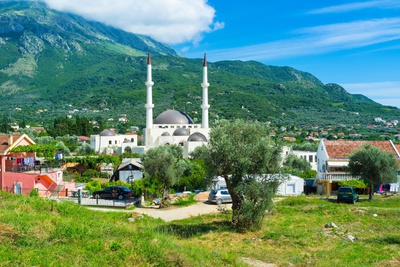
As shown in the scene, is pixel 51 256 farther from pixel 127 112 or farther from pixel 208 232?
pixel 127 112

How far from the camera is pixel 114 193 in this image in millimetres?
30359

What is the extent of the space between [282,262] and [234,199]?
5324 mm

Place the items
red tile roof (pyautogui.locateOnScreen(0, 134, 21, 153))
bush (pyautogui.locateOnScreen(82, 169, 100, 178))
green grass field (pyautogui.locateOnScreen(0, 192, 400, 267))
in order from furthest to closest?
bush (pyautogui.locateOnScreen(82, 169, 100, 178))
red tile roof (pyautogui.locateOnScreen(0, 134, 21, 153))
green grass field (pyautogui.locateOnScreen(0, 192, 400, 267))

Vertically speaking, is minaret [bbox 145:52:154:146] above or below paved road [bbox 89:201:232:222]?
above

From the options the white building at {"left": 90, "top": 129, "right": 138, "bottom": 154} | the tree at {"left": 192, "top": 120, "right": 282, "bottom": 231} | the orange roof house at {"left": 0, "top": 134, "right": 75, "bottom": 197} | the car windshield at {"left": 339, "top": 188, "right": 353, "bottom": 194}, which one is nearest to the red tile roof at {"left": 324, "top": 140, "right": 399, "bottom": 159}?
the car windshield at {"left": 339, "top": 188, "right": 353, "bottom": 194}

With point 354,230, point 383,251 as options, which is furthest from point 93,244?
point 354,230

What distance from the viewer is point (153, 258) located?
9617 millimetres

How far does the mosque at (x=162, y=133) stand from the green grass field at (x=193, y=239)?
140 feet

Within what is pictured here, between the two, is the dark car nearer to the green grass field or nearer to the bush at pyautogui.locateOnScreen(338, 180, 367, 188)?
the green grass field

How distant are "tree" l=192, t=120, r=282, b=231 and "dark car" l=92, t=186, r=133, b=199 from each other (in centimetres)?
1421

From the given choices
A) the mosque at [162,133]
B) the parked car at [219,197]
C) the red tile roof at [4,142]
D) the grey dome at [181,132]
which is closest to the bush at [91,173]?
the red tile roof at [4,142]

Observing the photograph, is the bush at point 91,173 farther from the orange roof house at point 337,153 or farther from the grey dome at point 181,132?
the orange roof house at point 337,153

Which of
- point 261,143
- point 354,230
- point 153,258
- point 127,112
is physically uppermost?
point 127,112

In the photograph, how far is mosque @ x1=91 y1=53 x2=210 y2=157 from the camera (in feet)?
225
